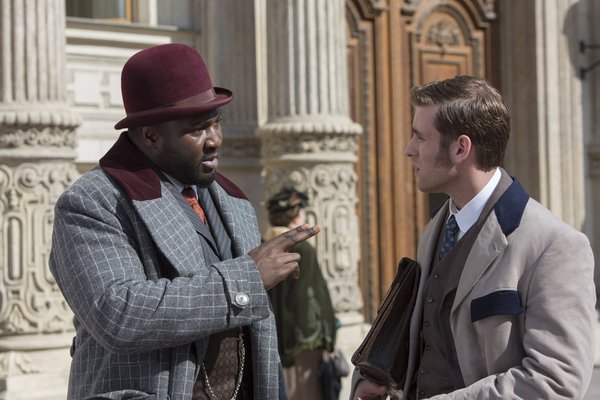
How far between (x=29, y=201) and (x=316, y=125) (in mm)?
2064

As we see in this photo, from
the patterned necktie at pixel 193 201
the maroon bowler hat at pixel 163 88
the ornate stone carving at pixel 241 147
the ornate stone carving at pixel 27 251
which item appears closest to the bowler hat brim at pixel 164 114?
the maroon bowler hat at pixel 163 88

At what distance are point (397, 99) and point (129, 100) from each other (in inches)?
255

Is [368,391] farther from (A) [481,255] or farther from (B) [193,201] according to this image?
(B) [193,201]

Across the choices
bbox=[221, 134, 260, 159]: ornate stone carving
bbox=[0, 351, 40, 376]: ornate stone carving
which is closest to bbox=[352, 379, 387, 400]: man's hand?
bbox=[0, 351, 40, 376]: ornate stone carving

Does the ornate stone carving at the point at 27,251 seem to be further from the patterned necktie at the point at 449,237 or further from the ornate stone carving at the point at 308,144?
the patterned necktie at the point at 449,237

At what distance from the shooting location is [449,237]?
114 inches

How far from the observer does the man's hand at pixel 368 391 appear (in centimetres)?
296

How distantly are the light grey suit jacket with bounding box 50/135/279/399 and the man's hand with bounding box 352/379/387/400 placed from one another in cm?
31

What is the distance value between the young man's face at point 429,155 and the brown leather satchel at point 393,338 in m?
0.24

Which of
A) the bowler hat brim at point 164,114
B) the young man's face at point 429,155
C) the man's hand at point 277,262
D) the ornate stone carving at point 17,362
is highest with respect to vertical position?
the bowler hat brim at point 164,114

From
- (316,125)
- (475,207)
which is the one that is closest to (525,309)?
(475,207)

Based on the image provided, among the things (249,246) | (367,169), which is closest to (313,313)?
(367,169)

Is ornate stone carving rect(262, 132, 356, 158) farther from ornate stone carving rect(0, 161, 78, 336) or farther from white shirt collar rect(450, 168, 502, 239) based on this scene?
white shirt collar rect(450, 168, 502, 239)

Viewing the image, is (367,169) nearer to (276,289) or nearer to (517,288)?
(276,289)
